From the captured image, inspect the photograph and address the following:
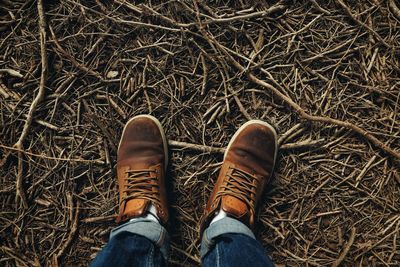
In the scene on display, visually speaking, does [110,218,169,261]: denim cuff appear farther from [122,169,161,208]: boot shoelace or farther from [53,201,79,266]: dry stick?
[53,201,79,266]: dry stick

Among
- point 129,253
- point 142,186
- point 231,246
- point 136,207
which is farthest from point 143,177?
point 231,246

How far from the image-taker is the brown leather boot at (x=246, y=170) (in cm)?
173

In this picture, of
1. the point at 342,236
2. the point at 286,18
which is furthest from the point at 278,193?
the point at 286,18

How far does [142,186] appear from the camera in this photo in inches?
70.1

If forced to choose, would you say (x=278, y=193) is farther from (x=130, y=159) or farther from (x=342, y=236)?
(x=130, y=159)

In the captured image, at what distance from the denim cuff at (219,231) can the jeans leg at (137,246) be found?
0.18 meters

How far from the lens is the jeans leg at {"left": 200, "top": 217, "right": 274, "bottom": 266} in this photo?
4.71ft

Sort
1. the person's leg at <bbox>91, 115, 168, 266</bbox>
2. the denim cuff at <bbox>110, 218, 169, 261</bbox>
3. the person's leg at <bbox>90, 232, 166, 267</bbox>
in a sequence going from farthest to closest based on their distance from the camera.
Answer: the person's leg at <bbox>91, 115, 168, 266</bbox> → the denim cuff at <bbox>110, 218, 169, 261</bbox> → the person's leg at <bbox>90, 232, 166, 267</bbox>

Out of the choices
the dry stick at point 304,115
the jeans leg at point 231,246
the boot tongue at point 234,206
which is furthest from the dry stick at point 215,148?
the jeans leg at point 231,246

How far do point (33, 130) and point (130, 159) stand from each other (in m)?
0.52

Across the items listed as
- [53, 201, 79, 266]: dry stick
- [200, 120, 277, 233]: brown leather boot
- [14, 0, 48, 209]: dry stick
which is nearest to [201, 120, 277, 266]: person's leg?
[200, 120, 277, 233]: brown leather boot

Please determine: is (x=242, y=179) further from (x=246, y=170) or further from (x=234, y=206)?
(x=234, y=206)

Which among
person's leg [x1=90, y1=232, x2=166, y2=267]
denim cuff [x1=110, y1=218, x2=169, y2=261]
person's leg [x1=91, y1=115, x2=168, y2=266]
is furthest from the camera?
person's leg [x1=91, y1=115, x2=168, y2=266]

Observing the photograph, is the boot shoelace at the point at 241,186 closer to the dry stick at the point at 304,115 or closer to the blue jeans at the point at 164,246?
the blue jeans at the point at 164,246
